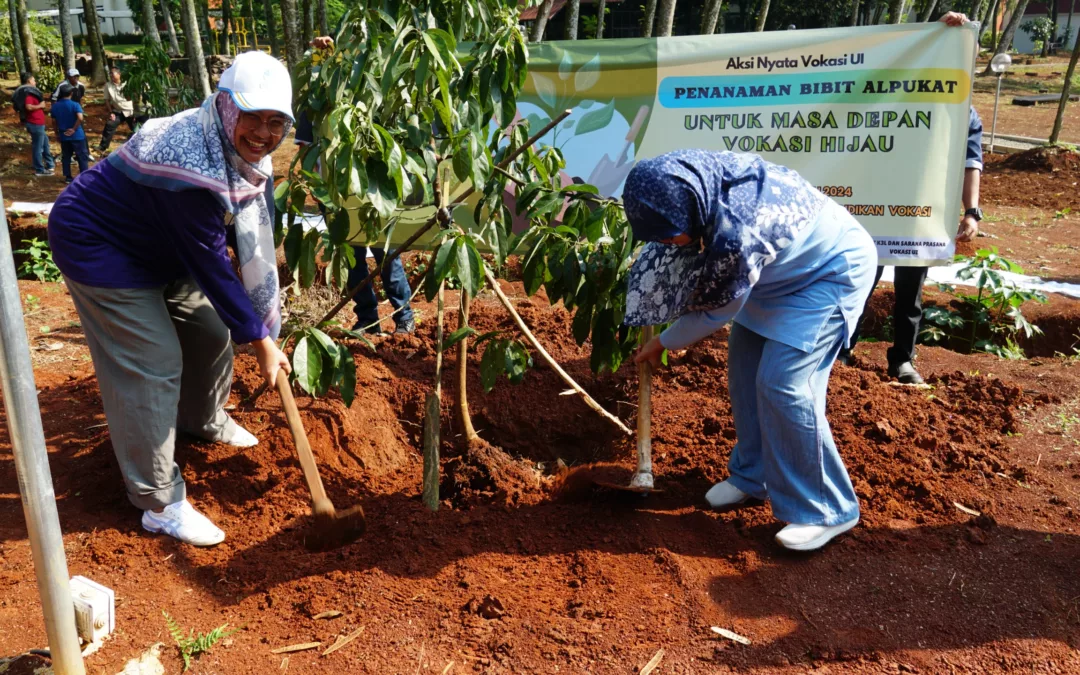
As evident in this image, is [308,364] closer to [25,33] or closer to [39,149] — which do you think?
[39,149]

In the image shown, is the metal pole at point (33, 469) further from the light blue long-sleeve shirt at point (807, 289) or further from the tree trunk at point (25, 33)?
the tree trunk at point (25, 33)

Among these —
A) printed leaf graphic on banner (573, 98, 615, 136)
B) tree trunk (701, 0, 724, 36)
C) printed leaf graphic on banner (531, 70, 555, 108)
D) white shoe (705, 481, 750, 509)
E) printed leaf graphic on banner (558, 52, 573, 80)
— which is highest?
tree trunk (701, 0, 724, 36)

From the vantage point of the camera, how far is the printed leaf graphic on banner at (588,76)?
4629mm

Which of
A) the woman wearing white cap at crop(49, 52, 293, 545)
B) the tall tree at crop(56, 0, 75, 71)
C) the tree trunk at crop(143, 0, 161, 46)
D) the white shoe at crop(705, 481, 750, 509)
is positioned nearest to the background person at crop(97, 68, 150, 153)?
the tall tree at crop(56, 0, 75, 71)

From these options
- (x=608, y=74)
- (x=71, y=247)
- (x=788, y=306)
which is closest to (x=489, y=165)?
(x=788, y=306)

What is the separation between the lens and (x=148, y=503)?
9.34ft

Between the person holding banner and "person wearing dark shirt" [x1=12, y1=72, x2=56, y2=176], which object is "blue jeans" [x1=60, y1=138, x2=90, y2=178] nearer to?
"person wearing dark shirt" [x1=12, y1=72, x2=56, y2=176]

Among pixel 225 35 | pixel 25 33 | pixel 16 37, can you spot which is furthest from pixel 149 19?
pixel 225 35

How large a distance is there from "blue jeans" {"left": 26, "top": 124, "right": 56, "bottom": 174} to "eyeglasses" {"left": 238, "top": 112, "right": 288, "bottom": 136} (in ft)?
35.4

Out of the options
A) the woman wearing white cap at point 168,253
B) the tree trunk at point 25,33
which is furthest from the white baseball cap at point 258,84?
the tree trunk at point 25,33

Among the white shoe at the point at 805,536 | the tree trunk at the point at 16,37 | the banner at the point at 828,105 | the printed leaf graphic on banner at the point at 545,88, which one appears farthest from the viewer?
the tree trunk at the point at 16,37

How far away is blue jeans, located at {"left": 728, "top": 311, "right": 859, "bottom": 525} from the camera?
2635 millimetres

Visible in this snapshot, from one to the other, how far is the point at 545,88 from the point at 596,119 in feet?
1.10

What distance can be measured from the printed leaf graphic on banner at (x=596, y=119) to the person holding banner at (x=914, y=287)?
162 cm
